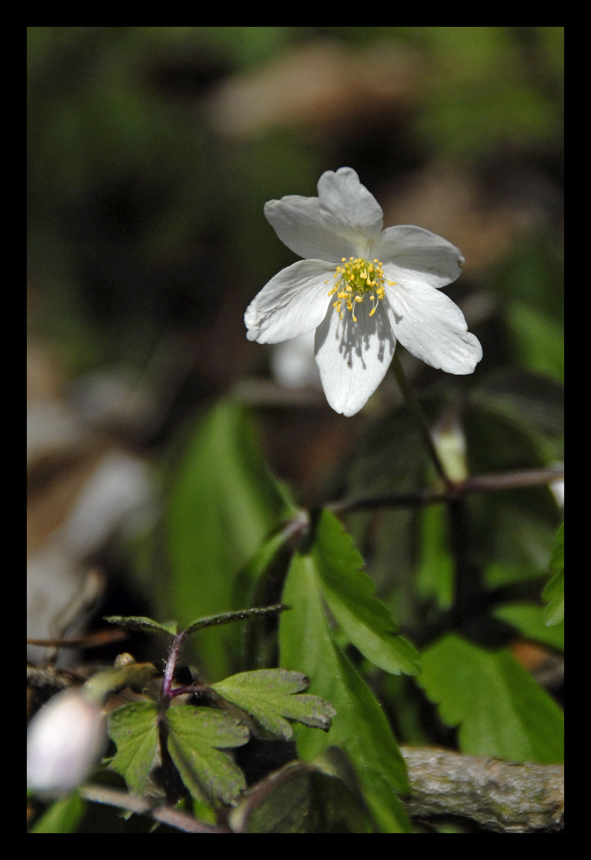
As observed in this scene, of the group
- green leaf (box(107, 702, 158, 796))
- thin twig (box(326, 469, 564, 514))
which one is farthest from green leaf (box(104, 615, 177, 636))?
thin twig (box(326, 469, 564, 514))

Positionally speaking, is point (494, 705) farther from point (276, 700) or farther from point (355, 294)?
point (355, 294)

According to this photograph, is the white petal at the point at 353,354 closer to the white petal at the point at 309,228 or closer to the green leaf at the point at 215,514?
the white petal at the point at 309,228

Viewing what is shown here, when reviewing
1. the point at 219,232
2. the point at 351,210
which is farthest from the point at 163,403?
the point at 351,210

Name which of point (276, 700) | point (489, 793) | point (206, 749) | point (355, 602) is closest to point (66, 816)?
point (206, 749)

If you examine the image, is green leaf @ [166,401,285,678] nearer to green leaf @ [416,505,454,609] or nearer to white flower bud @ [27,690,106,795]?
green leaf @ [416,505,454,609]

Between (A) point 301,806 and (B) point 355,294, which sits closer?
(A) point 301,806
